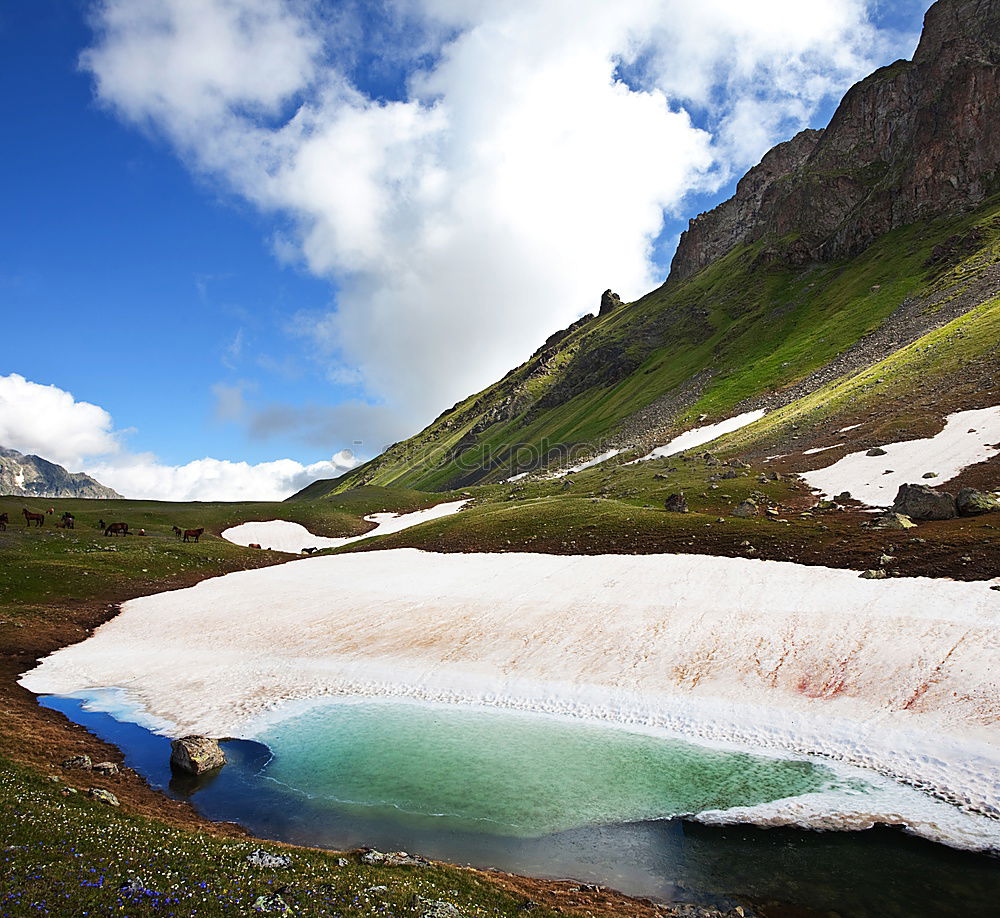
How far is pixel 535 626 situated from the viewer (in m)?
35.6

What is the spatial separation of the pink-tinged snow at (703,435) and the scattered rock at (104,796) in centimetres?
10348

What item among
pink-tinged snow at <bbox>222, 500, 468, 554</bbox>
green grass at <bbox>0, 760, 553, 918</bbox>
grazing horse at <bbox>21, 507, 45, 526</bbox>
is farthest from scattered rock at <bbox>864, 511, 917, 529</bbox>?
grazing horse at <bbox>21, 507, 45, 526</bbox>

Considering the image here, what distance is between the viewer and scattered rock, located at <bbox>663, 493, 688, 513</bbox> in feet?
192

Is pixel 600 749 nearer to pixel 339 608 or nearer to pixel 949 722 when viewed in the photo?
pixel 949 722

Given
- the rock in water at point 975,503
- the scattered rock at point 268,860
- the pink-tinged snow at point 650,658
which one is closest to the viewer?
the scattered rock at point 268,860

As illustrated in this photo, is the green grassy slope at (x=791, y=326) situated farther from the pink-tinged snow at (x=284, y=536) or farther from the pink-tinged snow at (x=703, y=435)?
the pink-tinged snow at (x=284, y=536)

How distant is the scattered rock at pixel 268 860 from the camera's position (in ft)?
40.0

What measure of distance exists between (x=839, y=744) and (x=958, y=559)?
17.4 metres

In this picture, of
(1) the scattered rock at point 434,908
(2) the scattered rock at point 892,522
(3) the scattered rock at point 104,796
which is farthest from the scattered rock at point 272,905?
(2) the scattered rock at point 892,522

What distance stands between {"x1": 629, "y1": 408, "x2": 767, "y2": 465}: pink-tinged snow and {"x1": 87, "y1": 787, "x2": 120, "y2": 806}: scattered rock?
339 ft

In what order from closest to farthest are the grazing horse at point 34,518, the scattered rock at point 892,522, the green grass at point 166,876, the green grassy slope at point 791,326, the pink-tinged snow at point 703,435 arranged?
the green grass at point 166,876 → the scattered rock at point 892,522 → the grazing horse at point 34,518 → the pink-tinged snow at point 703,435 → the green grassy slope at point 791,326

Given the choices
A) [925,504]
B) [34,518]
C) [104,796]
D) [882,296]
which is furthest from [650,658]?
[882,296]

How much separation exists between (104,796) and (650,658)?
23.5 meters

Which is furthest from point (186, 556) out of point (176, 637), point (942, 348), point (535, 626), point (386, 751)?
point (942, 348)
